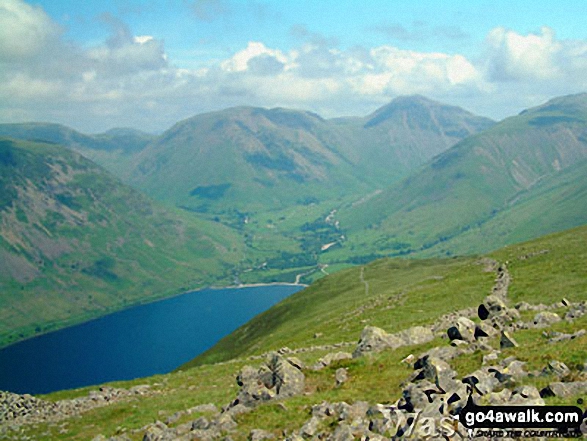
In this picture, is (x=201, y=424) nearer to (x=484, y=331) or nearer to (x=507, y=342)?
(x=507, y=342)

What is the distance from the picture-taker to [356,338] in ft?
223

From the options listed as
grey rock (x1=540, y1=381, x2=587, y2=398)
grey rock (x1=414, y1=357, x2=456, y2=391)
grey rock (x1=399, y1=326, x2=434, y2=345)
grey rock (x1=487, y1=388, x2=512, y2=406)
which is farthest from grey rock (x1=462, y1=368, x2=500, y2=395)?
grey rock (x1=399, y1=326, x2=434, y2=345)

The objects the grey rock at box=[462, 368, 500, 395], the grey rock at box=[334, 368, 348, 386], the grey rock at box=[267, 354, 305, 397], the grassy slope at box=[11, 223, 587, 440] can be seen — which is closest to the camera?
the grey rock at box=[462, 368, 500, 395]

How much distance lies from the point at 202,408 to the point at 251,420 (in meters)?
10.8

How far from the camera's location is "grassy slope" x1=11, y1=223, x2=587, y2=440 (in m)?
31.5

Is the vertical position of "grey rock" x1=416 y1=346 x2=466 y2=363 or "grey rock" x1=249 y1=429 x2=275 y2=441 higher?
"grey rock" x1=416 y1=346 x2=466 y2=363

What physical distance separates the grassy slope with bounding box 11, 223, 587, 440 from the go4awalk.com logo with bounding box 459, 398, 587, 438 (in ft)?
7.43

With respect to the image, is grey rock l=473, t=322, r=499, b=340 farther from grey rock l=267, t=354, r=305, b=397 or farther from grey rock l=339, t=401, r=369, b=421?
grey rock l=267, t=354, r=305, b=397

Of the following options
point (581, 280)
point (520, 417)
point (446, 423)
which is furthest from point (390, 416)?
point (581, 280)

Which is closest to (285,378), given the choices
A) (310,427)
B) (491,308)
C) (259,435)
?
(259,435)

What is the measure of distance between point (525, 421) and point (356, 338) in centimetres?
4892

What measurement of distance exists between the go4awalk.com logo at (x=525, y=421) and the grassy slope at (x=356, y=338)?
2264 mm

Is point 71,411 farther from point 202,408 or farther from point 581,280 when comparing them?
point 581,280

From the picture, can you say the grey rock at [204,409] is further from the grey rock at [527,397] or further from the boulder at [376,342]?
the grey rock at [527,397]
